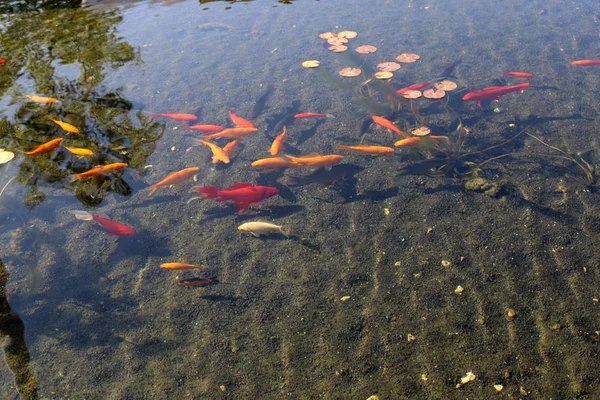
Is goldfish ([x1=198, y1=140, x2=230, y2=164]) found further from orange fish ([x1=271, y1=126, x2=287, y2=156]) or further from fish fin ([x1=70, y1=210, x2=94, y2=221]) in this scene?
fish fin ([x1=70, y1=210, x2=94, y2=221])

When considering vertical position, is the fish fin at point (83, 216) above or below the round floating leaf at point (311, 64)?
below

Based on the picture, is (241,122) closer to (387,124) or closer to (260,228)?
(387,124)

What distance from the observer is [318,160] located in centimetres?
466

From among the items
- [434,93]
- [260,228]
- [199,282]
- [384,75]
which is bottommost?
[199,282]

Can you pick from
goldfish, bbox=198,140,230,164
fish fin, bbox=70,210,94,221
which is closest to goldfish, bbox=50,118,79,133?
fish fin, bbox=70,210,94,221

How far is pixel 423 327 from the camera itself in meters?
3.19

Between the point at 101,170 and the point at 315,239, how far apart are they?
2585 millimetres

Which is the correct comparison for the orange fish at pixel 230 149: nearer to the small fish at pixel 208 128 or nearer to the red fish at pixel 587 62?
the small fish at pixel 208 128

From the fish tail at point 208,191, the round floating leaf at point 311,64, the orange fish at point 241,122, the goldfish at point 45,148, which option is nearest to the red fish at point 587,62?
the round floating leaf at point 311,64

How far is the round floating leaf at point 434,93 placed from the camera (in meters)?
5.48

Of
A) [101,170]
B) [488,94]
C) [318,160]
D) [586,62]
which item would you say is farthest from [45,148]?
[586,62]

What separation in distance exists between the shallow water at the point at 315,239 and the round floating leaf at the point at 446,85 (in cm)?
16

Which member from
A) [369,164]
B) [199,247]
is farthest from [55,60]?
[369,164]

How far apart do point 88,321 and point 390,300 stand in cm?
247
